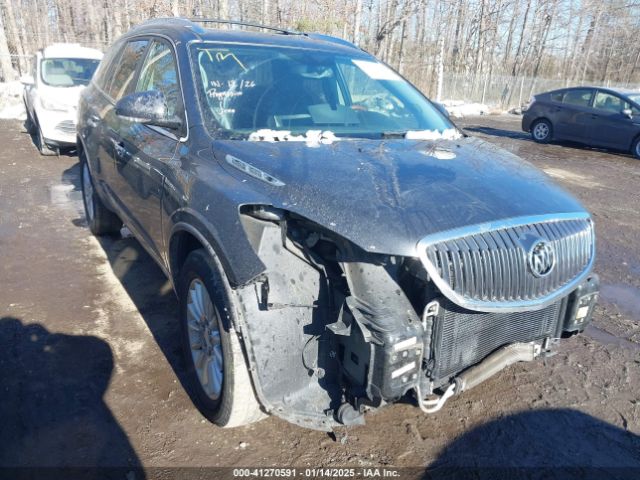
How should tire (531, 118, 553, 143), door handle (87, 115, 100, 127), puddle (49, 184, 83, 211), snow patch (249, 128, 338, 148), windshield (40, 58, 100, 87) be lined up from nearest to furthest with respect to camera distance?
Result: 1. snow patch (249, 128, 338, 148)
2. door handle (87, 115, 100, 127)
3. puddle (49, 184, 83, 211)
4. windshield (40, 58, 100, 87)
5. tire (531, 118, 553, 143)

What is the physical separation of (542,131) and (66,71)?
12.0 metres

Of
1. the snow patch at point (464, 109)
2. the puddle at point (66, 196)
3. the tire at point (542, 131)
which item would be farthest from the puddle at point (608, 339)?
the snow patch at point (464, 109)

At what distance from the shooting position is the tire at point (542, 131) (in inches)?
562

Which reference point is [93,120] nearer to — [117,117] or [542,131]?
[117,117]

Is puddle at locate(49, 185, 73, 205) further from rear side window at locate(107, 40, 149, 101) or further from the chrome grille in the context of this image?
the chrome grille

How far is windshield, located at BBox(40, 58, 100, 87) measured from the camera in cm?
972

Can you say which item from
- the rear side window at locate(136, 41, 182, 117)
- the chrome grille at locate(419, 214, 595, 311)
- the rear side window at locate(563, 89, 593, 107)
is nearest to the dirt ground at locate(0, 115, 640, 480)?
the chrome grille at locate(419, 214, 595, 311)

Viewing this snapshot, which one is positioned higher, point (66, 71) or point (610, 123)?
point (66, 71)

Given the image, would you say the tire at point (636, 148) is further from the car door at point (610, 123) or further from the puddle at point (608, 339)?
the puddle at point (608, 339)

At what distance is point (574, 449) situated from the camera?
2.70 meters

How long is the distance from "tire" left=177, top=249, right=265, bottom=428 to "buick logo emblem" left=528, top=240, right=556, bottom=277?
4.19 feet

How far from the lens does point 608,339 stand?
379 cm

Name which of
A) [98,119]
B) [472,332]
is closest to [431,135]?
[472,332]

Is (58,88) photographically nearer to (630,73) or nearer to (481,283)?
(481,283)
